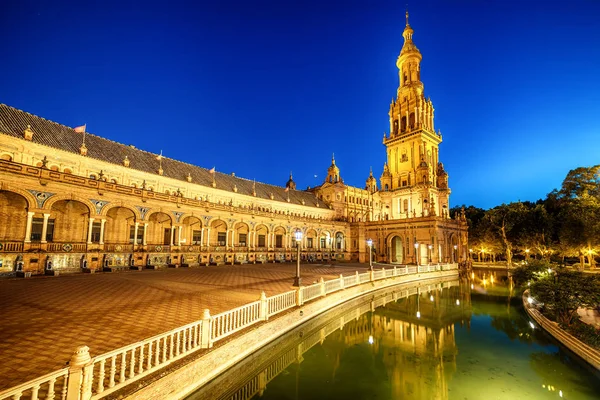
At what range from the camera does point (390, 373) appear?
9.15 metres

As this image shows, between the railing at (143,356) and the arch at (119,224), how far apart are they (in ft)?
67.0

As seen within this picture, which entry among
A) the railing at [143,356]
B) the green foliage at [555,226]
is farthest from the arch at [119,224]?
the green foliage at [555,226]

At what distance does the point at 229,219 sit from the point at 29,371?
29.2m

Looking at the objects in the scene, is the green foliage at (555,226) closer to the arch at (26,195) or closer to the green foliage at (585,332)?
the green foliage at (585,332)

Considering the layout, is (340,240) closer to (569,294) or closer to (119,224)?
(119,224)

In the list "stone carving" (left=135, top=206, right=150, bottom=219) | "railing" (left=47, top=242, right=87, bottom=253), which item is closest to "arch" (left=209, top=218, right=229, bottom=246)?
"stone carving" (left=135, top=206, right=150, bottom=219)

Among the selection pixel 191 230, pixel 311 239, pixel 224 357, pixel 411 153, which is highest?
pixel 411 153

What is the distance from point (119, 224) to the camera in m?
27.0

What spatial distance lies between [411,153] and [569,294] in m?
46.5

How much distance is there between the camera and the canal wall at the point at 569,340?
9820 mm

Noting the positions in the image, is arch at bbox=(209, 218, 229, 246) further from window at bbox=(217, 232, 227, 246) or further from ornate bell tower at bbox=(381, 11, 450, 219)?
ornate bell tower at bbox=(381, 11, 450, 219)

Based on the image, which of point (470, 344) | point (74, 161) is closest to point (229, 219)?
point (74, 161)

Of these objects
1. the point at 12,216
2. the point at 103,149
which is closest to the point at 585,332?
the point at 12,216

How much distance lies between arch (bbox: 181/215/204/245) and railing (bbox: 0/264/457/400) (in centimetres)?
2218
